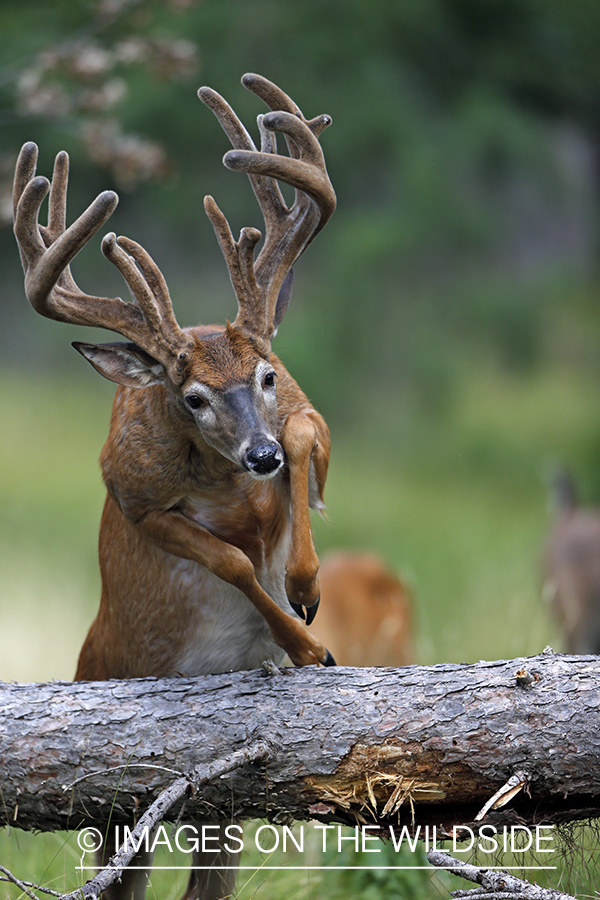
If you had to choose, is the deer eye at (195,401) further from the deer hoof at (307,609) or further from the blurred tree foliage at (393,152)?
the blurred tree foliage at (393,152)

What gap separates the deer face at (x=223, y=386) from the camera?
2934mm

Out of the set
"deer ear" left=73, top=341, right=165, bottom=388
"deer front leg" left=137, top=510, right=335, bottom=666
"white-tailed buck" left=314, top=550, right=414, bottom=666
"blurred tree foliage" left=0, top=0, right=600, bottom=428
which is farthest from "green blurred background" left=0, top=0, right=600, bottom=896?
"deer ear" left=73, top=341, right=165, bottom=388

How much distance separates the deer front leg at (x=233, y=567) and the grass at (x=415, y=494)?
390 cm

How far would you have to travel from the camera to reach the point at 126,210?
1328 centimetres

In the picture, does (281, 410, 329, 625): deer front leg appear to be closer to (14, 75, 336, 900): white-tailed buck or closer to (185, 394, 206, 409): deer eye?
(14, 75, 336, 900): white-tailed buck

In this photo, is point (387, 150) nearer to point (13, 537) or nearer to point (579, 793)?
point (13, 537)

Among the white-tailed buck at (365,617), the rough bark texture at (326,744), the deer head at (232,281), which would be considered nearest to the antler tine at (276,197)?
the deer head at (232,281)

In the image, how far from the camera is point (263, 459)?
2873 millimetres

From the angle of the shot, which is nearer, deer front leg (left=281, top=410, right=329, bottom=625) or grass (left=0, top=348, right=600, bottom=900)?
deer front leg (left=281, top=410, right=329, bottom=625)

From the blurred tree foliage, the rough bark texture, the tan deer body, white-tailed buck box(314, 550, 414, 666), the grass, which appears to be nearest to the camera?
the rough bark texture

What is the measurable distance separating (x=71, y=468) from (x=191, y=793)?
35.5ft

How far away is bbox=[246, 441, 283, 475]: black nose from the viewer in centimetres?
288

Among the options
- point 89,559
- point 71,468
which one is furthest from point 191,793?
point 71,468

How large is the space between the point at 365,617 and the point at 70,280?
3406 millimetres
